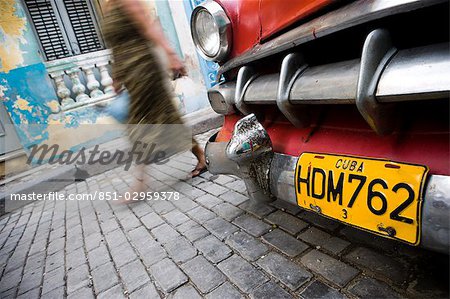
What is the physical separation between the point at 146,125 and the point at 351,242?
6.88ft

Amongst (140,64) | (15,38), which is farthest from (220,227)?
(15,38)

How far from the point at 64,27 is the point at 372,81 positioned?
17.5ft

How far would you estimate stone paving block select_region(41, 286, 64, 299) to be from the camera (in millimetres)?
1571

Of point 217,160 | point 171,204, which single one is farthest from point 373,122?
point 171,204

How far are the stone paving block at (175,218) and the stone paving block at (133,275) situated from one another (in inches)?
17.2

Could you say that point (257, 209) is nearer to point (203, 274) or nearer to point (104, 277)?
point (203, 274)

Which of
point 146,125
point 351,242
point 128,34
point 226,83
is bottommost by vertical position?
point 351,242

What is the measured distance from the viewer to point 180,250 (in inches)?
66.6

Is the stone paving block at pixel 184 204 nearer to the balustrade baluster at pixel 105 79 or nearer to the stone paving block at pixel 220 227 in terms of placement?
the stone paving block at pixel 220 227

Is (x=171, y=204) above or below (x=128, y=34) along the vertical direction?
below

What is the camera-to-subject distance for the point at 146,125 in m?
2.76

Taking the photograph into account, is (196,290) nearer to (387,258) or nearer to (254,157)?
(254,157)

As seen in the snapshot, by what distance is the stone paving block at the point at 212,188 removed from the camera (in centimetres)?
239

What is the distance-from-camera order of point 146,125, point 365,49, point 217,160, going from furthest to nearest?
point 146,125, point 217,160, point 365,49
